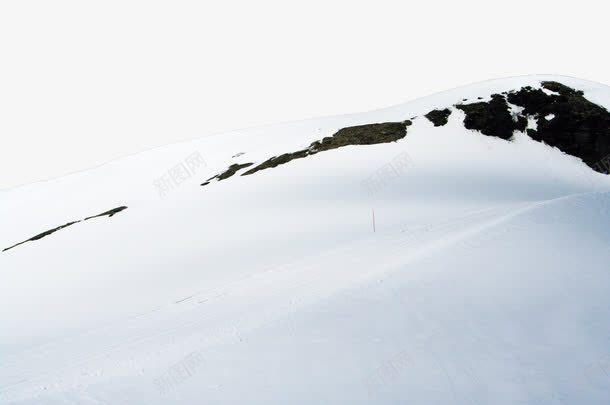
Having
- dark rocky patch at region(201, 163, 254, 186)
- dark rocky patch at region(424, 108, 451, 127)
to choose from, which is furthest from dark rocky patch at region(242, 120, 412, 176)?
dark rocky patch at region(201, 163, 254, 186)

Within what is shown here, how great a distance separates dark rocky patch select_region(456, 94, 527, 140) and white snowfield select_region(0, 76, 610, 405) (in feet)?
18.1

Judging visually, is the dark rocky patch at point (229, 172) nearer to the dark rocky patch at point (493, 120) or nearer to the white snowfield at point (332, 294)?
the white snowfield at point (332, 294)

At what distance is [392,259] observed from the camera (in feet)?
41.1

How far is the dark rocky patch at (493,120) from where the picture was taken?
119ft

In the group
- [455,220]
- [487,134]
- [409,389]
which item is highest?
[409,389]

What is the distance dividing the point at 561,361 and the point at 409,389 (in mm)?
3220

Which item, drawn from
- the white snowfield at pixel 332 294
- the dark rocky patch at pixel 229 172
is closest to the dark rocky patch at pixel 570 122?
the white snowfield at pixel 332 294

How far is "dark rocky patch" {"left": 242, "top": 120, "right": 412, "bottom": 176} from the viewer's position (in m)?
36.3

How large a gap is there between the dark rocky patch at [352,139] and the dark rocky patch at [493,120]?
5.82 meters

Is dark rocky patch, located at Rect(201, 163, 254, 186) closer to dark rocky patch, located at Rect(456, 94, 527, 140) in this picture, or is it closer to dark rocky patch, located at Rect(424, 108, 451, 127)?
dark rocky patch, located at Rect(424, 108, 451, 127)

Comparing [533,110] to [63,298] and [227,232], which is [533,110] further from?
[63,298]

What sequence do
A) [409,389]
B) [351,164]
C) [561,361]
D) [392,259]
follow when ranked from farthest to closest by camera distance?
[351,164] < [392,259] < [561,361] < [409,389]

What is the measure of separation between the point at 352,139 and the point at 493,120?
506 inches

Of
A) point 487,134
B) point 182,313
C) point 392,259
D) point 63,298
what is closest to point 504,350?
point 392,259
